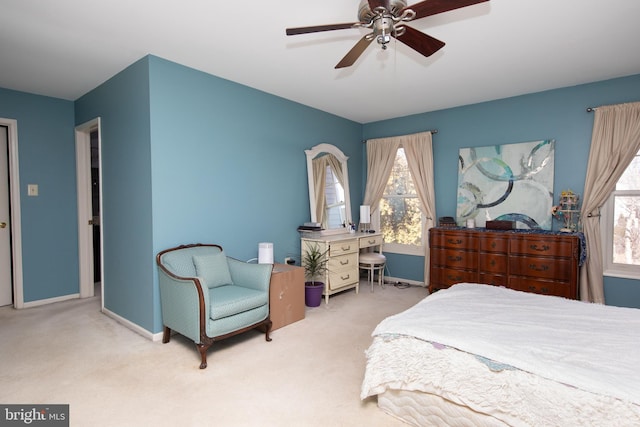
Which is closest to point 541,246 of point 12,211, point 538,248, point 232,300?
point 538,248

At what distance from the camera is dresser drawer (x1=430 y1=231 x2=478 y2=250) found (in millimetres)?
4004

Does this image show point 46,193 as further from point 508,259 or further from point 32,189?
point 508,259

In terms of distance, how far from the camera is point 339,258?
4188mm

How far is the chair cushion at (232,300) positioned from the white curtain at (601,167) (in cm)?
350

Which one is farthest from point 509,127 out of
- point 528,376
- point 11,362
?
point 11,362

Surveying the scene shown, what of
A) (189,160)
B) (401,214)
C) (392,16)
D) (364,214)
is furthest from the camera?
(401,214)

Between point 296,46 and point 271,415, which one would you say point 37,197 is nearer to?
point 296,46

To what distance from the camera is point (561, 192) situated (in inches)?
149

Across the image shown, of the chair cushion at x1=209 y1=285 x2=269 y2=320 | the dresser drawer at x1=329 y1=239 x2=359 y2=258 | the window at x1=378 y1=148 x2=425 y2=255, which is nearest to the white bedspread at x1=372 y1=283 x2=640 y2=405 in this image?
the chair cushion at x1=209 y1=285 x2=269 y2=320

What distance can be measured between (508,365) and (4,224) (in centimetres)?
513

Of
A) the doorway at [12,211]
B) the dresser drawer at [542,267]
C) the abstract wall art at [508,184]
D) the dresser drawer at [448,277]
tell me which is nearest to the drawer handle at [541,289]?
the dresser drawer at [542,267]

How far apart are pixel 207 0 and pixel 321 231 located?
2901 mm

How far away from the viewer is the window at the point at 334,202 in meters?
4.75

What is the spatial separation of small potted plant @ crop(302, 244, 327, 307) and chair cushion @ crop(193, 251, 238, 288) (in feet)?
3.41
